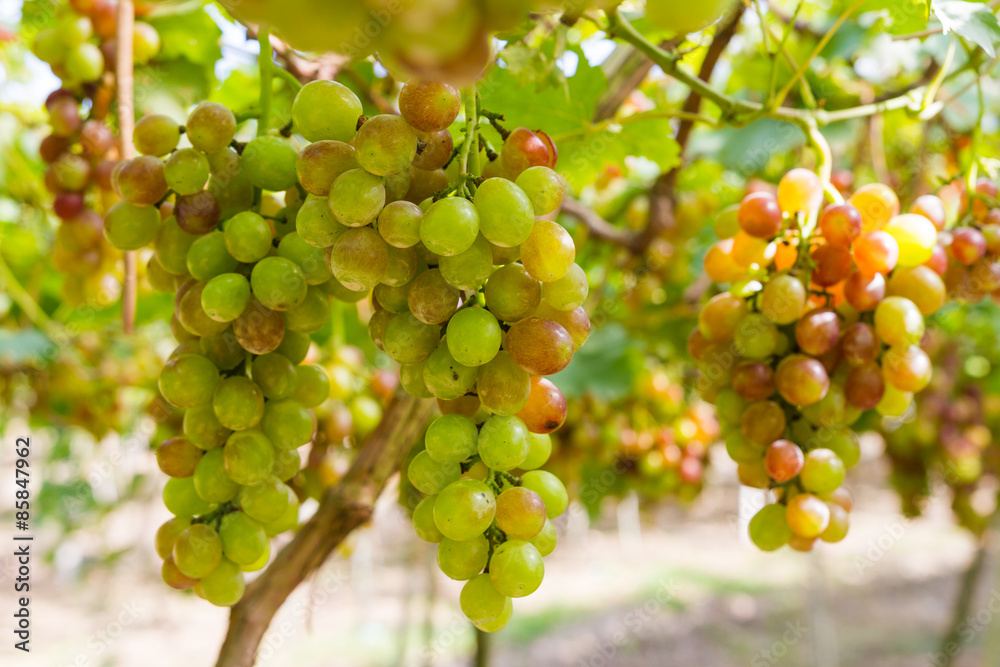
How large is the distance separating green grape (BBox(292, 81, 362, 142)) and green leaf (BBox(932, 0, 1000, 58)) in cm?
48

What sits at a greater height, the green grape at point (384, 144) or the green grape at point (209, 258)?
the green grape at point (384, 144)

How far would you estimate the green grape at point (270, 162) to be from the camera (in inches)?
20.2

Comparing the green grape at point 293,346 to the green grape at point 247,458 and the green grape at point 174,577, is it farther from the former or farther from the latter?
the green grape at point 174,577

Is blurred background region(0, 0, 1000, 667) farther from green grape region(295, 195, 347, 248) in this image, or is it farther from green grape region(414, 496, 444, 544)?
green grape region(414, 496, 444, 544)

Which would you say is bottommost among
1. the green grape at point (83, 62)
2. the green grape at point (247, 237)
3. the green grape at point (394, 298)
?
the green grape at point (83, 62)

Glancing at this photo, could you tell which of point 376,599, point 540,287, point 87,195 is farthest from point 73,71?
point 376,599

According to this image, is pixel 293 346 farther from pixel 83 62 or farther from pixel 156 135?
pixel 83 62

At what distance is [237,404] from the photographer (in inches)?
20.3

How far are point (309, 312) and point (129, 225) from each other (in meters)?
0.17

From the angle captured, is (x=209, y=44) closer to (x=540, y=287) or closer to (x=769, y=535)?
(x=540, y=287)

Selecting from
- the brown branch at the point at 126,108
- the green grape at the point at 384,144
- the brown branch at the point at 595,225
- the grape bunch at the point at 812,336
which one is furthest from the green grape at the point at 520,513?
the brown branch at the point at 595,225

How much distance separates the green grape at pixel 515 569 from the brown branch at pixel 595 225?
30.8 inches
